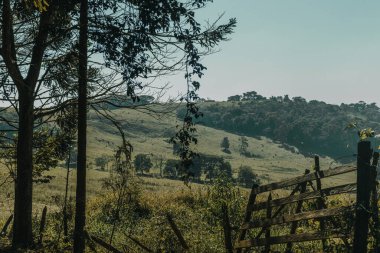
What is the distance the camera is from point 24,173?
1280 centimetres

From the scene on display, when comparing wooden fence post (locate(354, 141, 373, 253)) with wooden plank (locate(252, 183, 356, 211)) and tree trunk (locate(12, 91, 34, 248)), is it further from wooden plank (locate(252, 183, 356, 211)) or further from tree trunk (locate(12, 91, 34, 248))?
tree trunk (locate(12, 91, 34, 248))

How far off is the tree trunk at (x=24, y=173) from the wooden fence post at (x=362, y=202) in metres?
9.89

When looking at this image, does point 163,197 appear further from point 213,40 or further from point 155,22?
point 155,22

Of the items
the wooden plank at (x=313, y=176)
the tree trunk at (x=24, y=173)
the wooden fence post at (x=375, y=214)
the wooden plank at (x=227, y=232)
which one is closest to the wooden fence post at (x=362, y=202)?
the wooden fence post at (x=375, y=214)

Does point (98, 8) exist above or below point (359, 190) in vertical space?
above

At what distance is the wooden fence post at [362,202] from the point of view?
578 cm

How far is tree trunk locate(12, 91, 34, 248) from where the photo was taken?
504 inches

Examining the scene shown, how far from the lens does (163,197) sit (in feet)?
79.4

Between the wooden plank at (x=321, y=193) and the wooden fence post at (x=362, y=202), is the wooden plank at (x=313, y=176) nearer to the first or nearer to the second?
the wooden plank at (x=321, y=193)

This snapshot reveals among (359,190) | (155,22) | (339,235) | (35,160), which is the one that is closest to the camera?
(359,190)

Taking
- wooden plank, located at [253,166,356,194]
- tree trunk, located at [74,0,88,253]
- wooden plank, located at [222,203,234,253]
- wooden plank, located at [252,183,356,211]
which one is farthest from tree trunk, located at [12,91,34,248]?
wooden plank, located at [252,183,356,211]

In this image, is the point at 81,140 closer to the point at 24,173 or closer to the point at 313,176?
the point at 24,173

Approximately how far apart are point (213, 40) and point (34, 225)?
421 inches

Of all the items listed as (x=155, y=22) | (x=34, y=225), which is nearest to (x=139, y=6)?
(x=155, y=22)
